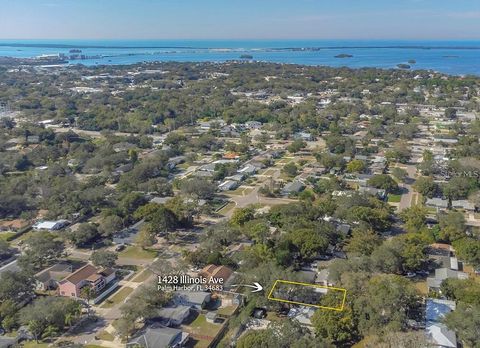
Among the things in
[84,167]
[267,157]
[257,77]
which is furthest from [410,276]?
[257,77]

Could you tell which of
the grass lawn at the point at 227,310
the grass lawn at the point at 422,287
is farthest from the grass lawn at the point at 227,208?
the grass lawn at the point at 422,287

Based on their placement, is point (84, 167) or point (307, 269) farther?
point (84, 167)

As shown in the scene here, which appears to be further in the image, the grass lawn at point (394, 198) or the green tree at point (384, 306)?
the grass lawn at point (394, 198)

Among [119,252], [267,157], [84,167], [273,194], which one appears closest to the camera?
[119,252]

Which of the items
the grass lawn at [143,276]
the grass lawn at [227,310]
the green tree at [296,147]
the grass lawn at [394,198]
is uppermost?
the green tree at [296,147]

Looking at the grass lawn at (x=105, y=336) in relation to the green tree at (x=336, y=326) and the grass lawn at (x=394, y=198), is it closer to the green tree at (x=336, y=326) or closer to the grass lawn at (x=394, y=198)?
the green tree at (x=336, y=326)

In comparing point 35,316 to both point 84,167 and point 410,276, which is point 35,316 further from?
point 84,167

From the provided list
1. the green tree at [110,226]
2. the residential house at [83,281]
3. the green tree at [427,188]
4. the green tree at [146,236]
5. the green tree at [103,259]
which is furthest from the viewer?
the green tree at [427,188]
